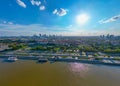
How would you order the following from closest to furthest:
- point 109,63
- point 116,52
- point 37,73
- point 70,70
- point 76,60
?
point 37,73 → point 70,70 → point 109,63 → point 76,60 → point 116,52

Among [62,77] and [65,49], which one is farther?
[65,49]

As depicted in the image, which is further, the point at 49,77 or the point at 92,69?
the point at 92,69

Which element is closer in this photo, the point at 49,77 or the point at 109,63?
the point at 49,77

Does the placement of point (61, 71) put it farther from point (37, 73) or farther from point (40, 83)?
point (40, 83)

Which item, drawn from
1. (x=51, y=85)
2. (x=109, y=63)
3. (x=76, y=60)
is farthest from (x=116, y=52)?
(x=51, y=85)

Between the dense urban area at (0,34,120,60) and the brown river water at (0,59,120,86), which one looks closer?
the brown river water at (0,59,120,86)

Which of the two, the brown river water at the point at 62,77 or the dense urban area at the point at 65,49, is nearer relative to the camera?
the brown river water at the point at 62,77

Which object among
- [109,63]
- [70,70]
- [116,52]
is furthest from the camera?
[116,52]

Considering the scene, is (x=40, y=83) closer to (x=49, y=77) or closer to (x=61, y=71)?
(x=49, y=77)

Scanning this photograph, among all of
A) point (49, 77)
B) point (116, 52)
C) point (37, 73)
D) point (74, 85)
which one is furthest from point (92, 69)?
point (116, 52)
